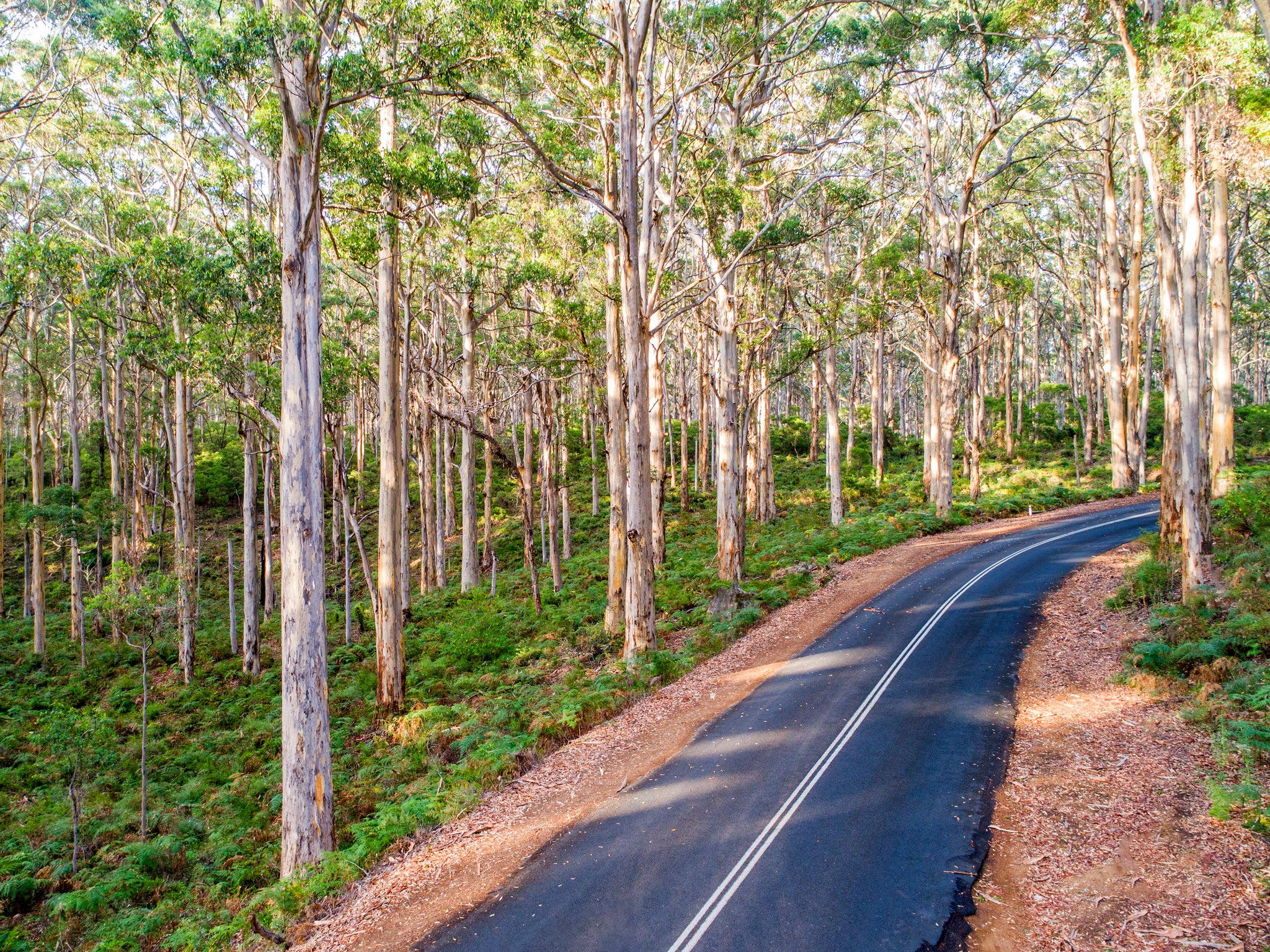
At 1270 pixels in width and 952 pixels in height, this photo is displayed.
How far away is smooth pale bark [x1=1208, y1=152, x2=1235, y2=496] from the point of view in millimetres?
20016

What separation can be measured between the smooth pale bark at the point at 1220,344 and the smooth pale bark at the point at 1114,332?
253 inches

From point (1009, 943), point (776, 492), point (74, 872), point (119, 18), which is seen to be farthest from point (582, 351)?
point (776, 492)

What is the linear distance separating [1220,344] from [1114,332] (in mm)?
9773

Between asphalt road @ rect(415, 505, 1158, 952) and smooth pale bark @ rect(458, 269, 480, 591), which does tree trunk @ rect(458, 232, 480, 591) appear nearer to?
smooth pale bark @ rect(458, 269, 480, 591)

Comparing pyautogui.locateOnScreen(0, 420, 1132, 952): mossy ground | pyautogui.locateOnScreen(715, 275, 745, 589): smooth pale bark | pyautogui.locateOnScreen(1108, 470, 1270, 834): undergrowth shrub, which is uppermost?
pyautogui.locateOnScreen(715, 275, 745, 589): smooth pale bark

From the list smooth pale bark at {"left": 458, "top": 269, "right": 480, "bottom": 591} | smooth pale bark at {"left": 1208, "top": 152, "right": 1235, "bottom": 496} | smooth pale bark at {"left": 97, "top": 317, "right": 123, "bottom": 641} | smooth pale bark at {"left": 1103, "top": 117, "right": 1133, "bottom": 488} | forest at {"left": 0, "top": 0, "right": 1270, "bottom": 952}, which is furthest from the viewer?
smooth pale bark at {"left": 1103, "top": 117, "right": 1133, "bottom": 488}

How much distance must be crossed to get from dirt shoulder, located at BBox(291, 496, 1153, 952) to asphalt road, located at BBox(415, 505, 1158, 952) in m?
0.32

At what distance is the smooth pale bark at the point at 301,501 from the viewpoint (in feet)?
29.3

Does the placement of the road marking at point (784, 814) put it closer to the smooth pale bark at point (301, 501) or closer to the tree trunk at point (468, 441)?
the smooth pale bark at point (301, 501)

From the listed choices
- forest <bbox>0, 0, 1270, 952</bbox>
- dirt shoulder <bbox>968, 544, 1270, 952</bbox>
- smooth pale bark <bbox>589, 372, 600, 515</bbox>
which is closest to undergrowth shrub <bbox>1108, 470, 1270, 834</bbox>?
dirt shoulder <bbox>968, 544, 1270, 952</bbox>

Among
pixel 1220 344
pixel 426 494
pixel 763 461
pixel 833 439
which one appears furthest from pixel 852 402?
pixel 426 494

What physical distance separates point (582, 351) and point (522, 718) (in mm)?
10671

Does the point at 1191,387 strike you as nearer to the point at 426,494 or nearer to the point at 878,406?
the point at 426,494

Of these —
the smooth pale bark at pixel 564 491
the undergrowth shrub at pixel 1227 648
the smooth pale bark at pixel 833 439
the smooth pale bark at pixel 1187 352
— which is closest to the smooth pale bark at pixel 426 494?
the smooth pale bark at pixel 564 491
